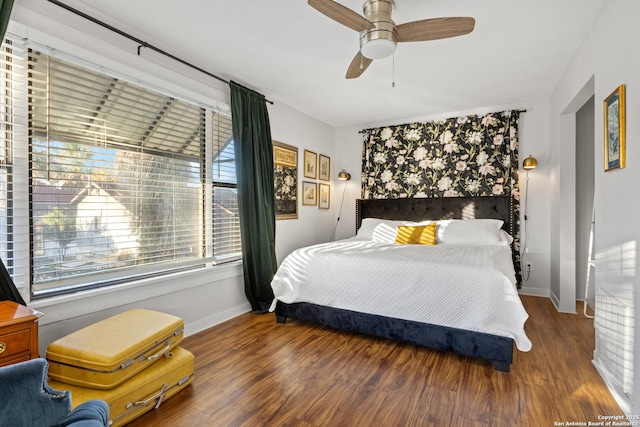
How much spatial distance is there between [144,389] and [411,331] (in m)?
1.86

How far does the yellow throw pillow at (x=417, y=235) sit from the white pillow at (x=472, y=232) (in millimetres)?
134

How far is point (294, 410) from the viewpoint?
5.95ft

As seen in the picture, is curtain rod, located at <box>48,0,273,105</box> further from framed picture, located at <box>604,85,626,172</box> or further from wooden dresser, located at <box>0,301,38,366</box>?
framed picture, located at <box>604,85,626,172</box>

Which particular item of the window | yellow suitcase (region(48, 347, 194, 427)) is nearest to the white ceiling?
the window

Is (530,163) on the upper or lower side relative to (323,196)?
upper

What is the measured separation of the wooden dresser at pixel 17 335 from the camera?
1391 mm

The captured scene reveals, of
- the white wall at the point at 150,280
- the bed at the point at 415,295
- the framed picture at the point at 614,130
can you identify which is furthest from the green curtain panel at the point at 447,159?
the framed picture at the point at 614,130

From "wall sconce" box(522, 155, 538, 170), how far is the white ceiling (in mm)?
759

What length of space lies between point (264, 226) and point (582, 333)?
10.4ft

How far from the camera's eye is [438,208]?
175 inches

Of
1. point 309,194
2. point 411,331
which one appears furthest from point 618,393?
point 309,194

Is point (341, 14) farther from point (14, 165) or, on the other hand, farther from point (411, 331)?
point (411, 331)

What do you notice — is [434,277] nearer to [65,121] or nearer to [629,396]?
[629,396]

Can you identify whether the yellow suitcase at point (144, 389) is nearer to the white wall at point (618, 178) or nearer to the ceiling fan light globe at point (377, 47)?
the ceiling fan light globe at point (377, 47)
